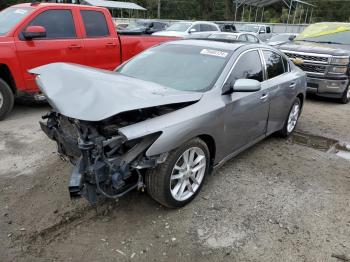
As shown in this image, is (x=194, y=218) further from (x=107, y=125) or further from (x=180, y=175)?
(x=107, y=125)

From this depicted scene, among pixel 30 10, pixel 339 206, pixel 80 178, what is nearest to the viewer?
pixel 80 178

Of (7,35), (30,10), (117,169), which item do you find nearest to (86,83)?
(117,169)

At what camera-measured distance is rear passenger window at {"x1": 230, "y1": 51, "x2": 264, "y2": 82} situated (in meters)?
3.93

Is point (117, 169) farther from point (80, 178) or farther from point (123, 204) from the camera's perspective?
point (123, 204)

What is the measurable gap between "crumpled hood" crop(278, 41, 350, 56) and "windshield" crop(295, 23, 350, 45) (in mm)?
428

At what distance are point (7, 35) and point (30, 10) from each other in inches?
30.9

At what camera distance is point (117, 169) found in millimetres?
2773

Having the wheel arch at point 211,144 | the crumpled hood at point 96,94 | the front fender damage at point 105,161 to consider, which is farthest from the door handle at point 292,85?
the front fender damage at point 105,161

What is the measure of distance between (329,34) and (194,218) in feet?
27.4

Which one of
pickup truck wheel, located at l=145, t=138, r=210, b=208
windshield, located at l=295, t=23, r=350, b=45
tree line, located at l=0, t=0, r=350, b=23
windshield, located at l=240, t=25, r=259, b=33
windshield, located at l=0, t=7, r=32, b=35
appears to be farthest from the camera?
tree line, located at l=0, t=0, r=350, b=23

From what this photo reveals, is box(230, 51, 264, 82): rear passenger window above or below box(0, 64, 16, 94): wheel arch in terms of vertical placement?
above

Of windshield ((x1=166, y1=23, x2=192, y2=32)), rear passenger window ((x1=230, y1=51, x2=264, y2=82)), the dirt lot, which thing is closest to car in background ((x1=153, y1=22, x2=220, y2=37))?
windshield ((x1=166, y1=23, x2=192, y2=32))

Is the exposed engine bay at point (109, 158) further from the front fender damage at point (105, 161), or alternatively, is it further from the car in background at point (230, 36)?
the car in background at point (230, 36)

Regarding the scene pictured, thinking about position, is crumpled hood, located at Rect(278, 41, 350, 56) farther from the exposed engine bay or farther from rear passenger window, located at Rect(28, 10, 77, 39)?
the exposed engine bay
